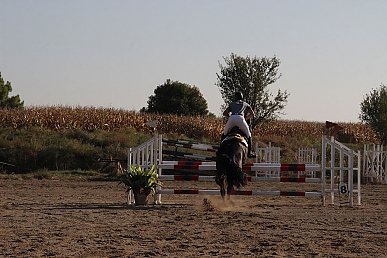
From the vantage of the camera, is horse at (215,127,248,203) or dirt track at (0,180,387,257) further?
horse at (215,127,248,203)

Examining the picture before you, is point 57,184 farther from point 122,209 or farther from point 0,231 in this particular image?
point 0,231

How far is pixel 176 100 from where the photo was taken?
62469 millimetres

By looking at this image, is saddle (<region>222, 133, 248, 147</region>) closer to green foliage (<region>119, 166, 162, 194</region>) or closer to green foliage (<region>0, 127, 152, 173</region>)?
green foliage (<region>119, 166, 162, 194</region>)

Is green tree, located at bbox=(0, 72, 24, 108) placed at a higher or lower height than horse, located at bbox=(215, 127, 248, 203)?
higher

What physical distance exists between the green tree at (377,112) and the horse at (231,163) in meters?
29.7

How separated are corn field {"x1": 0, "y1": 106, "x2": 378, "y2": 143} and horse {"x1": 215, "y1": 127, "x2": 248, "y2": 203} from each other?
69.2ft

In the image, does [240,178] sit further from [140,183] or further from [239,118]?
[140,183]

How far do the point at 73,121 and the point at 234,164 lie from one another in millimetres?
26799

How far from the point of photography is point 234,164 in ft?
40.5

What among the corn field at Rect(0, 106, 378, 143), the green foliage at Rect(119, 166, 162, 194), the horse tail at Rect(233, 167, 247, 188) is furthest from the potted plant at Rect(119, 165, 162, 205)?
the corn field at Rect(0, 106, 378, 143)

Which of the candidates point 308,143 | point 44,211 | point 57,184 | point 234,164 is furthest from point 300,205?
point 308,143

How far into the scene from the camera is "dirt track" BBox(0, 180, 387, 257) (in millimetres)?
7738

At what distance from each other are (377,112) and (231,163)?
105 feet

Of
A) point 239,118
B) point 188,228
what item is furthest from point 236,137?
point 188,228
